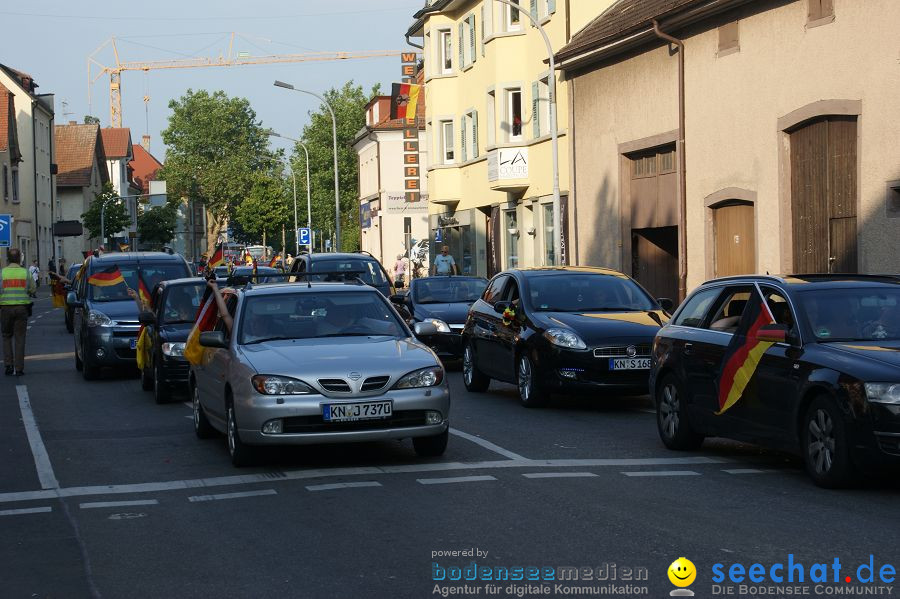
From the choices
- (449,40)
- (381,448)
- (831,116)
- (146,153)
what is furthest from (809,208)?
(146,153)

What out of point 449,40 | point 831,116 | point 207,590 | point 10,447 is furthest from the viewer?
point 449,40

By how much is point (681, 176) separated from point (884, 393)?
17881mm

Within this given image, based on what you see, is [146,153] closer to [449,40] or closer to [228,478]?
[449,40]

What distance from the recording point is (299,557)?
7324mm

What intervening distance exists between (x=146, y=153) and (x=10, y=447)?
525 feet

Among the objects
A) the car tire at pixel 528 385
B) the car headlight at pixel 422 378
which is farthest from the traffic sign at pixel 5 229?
the car headlight at pixel 422 378

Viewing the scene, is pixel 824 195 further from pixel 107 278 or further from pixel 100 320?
pixel 107 278

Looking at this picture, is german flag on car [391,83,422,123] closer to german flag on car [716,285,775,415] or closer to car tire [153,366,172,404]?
car tire [153,366,172,404]

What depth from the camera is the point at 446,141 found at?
Answer: 47188 mm

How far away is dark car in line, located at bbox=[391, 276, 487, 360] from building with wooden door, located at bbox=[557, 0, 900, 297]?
16.0 ft

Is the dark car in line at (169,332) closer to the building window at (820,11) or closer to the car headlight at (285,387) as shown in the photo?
the car headlight at (285,387)

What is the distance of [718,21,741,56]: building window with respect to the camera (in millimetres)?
23938

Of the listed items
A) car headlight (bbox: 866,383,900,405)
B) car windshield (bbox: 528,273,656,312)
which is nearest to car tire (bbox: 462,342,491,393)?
car windshield (bbox: 528,273,656,312)

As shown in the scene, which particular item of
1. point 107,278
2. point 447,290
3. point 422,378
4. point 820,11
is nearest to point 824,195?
point 820,11
